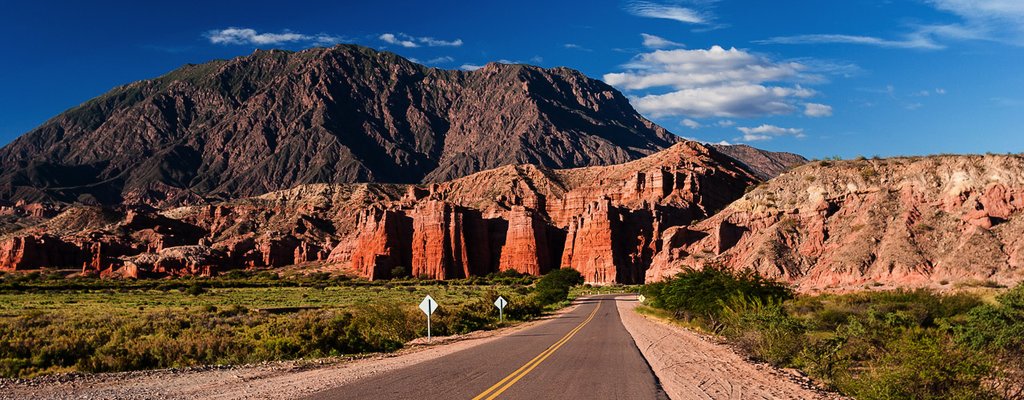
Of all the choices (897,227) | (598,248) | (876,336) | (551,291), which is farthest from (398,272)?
(876,336)

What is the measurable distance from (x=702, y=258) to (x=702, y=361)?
69054 millimetres

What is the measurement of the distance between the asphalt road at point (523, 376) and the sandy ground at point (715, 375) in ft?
1.78

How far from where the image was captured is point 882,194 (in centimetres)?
6378

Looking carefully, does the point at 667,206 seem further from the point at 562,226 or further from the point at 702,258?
the point at 702,258

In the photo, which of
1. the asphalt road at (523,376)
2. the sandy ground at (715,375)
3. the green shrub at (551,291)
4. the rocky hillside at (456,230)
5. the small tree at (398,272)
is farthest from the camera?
the rocky hillside at (456,230)

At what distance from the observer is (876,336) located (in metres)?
21.1

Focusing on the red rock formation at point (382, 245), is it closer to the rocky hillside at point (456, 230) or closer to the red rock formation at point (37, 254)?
the rocky hillside at point (456, 230)

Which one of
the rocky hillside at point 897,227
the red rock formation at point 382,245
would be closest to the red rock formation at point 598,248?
the red rock formation at point 382,245

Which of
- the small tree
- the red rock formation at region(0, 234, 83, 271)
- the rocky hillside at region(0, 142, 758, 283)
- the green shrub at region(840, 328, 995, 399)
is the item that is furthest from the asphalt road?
the red rock formation at region(0, 234, 83, 271)

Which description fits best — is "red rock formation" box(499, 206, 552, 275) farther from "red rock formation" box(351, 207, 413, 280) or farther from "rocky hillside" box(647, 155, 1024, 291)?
"rocky hillside" box(647, 155, 1024, 291)

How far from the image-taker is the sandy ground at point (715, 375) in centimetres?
1502

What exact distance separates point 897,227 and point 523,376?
50031mm

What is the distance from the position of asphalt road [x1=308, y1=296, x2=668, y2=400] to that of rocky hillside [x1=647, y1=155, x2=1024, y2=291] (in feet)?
79.9

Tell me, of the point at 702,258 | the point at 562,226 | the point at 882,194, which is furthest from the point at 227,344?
the point at 562,226
